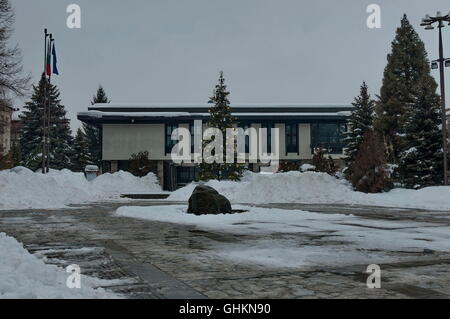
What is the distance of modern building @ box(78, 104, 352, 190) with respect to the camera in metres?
46.6

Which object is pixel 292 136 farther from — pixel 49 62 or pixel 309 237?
pixel 309 237

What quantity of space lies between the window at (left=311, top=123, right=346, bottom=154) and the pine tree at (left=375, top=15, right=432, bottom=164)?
11.2 meters

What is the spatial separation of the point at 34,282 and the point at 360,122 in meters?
34.9

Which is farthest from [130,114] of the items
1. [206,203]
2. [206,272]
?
[206,272]

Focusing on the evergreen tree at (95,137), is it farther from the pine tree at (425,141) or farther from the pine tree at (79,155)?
the pine tree at (425,141)

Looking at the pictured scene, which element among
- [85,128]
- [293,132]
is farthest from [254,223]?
[85,128]

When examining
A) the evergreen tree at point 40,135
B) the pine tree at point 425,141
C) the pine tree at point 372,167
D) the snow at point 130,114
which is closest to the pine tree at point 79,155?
the evergreen tree at point 40,135

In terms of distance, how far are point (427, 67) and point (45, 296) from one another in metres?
37.9

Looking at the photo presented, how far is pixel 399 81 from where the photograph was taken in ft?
120

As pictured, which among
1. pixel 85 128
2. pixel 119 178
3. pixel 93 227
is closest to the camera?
pixel 93 227

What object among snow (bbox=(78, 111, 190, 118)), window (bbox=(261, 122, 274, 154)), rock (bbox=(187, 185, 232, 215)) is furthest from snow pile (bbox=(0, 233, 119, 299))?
window (bbox=(261, 122, 274, 154))

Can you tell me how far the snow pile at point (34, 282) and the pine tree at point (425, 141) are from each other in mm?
27890
